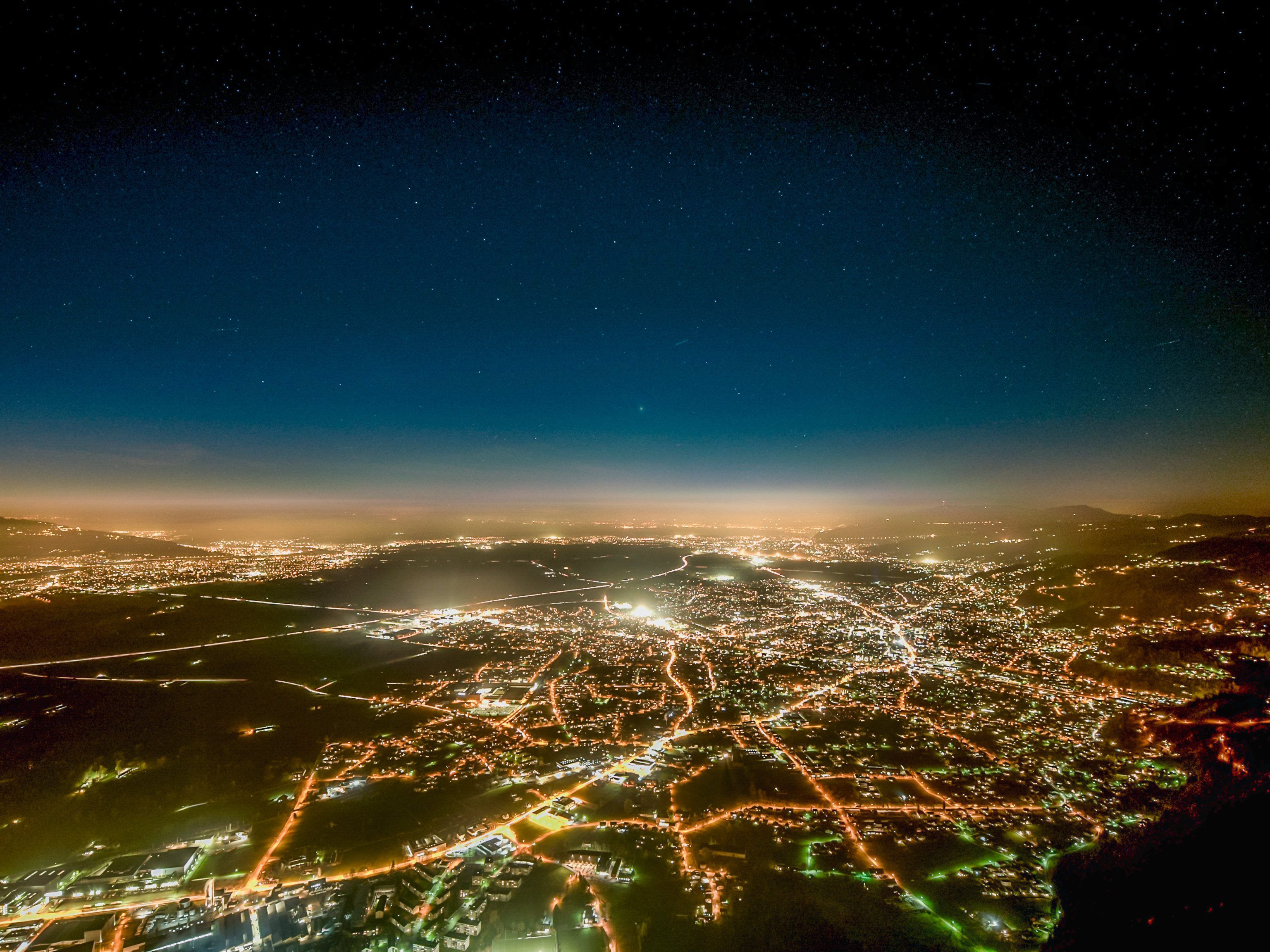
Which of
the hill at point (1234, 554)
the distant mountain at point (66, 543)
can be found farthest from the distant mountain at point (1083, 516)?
the distant mountain at point (66, 543)

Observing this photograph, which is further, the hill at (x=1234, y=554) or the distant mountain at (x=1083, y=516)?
the distant mountain at (x=1083, y=516)

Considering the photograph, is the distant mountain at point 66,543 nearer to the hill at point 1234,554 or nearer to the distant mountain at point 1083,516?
the hill at point 1234,554

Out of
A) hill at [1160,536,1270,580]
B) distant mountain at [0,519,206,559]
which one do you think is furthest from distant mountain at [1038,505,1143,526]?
distant mountain at [0,519,206,559]

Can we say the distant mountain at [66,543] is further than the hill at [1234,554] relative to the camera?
Yes

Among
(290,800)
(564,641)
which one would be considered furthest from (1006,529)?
(290,800)

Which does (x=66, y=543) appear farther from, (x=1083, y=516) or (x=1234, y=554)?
(x=1083, y=516)

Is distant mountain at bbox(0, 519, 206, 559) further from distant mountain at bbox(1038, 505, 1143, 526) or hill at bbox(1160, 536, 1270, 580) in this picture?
distant mountain at bbox(1038, 505, 1143, 526)

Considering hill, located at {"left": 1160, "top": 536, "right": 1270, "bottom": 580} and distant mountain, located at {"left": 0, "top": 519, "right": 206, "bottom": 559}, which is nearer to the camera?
hill, located at {"left": 1160, "top": 536, "right": 1270, "bottom": 580}

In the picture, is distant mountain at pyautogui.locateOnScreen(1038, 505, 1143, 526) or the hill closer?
the hill

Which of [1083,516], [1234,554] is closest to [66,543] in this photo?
[1234,554]
